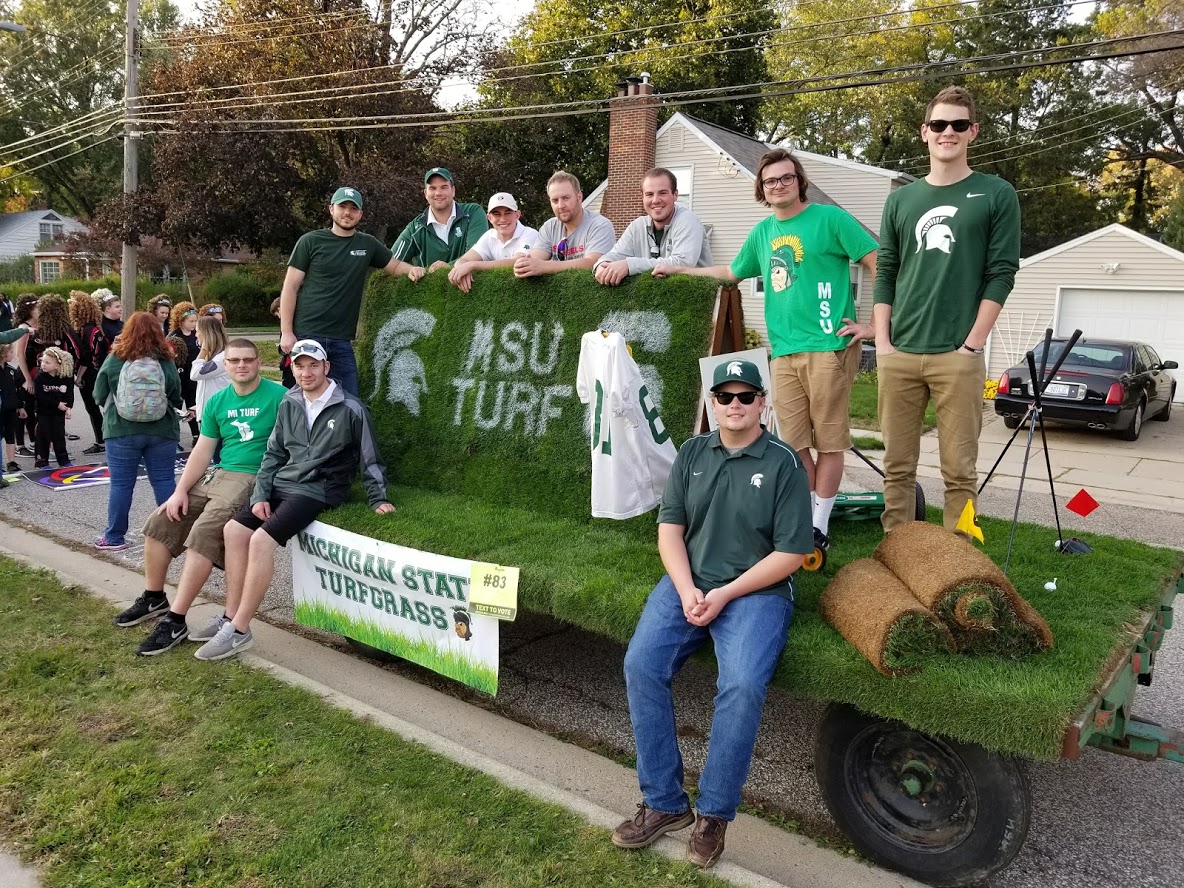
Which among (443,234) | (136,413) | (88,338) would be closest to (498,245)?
(443,234)

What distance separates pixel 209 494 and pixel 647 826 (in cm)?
349

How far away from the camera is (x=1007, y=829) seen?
8.98 ft

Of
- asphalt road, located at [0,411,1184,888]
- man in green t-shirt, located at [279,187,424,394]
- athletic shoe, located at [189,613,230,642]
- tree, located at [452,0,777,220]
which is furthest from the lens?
tree, located at [452,0,777,220]

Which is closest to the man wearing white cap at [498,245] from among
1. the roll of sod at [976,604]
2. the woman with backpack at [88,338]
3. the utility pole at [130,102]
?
the roll of sod at [976,604]

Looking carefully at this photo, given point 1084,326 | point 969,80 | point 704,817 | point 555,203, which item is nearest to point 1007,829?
point 704,817

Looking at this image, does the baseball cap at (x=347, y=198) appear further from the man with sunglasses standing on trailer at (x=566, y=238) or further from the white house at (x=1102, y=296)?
the white house at (x=1102, y=296)

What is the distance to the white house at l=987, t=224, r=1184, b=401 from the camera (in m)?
18.2

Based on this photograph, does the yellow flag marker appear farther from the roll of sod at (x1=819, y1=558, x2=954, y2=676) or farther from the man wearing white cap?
the man wearing white cap

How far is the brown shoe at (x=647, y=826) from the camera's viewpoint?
2902mm

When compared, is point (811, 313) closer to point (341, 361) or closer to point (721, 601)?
point (721, 601)

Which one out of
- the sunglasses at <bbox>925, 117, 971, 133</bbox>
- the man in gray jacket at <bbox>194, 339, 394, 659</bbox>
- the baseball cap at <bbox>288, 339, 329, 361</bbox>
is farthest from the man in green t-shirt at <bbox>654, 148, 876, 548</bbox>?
the baseball cap at <bbox>288, 339, 329, 361</bbox>

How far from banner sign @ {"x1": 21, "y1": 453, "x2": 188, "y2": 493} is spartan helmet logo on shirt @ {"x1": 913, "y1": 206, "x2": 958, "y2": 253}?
26.4 ft

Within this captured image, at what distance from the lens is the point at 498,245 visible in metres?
5.72

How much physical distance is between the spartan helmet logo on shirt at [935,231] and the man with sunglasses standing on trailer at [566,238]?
6.47ft
